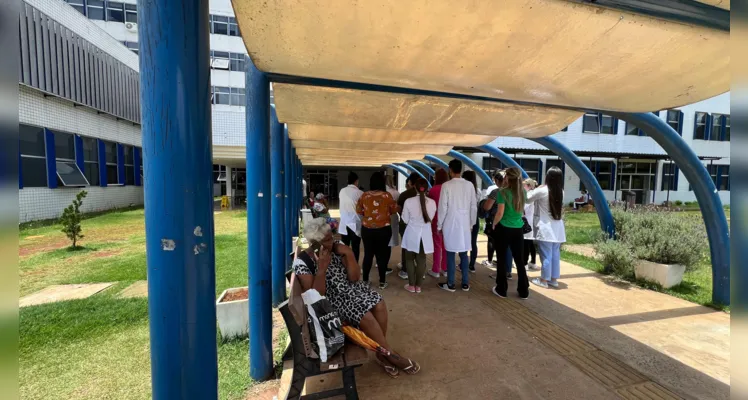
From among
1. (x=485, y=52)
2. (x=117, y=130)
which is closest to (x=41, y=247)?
(x=117, y=130)

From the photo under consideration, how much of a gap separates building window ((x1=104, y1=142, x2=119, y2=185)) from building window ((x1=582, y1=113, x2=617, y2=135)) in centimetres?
2650

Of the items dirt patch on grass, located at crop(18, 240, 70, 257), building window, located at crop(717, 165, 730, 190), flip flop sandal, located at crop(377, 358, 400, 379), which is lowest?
dirt patch on grass, located at crop(18, 240, 70, 257)

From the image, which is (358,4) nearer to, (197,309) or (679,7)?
(197,309)

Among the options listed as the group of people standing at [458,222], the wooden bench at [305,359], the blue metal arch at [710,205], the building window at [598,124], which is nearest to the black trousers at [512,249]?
the group of people standing at [458,222]

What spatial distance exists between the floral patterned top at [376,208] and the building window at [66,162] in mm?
14316

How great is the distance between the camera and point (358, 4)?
1552mm

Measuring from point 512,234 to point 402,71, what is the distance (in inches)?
118

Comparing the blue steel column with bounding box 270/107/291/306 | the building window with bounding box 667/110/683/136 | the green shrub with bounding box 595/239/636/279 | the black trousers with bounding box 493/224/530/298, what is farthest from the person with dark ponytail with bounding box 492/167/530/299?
Result: the building window with bounding box 667/110/683/136

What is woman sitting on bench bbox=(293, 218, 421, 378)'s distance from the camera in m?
2.62

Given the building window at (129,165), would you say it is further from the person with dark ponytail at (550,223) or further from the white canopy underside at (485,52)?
the person with dark ponytail at (550,223)

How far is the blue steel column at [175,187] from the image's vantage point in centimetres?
121

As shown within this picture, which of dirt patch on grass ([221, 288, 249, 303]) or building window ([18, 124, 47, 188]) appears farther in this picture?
building window ([18, 124, 47, 188])

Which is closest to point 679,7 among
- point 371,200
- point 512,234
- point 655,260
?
point 512,234

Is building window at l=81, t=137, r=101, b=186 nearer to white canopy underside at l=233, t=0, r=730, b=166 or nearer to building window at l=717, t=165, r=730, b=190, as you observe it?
white canopy underside at l=233, t=0, r=730, b=166
